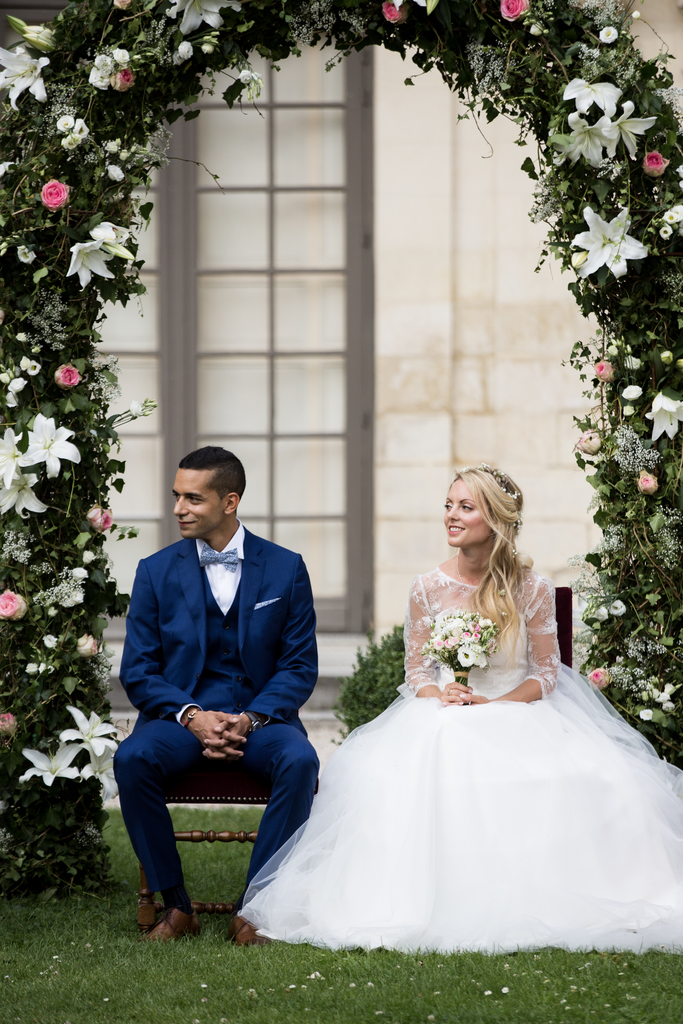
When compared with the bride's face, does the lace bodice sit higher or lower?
lower

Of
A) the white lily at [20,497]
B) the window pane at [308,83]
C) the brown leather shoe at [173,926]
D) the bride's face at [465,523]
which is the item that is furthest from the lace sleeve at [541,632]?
the window pane at [308,83]

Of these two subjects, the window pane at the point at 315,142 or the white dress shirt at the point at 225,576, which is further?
the window pane at the point at 315,142

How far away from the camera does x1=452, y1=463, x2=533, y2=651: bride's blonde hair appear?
3.96 metres

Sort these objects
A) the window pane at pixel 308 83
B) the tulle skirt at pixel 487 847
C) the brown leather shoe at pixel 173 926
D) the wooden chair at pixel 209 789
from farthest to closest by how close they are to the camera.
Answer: the window pane at pixel 308 83 → the wooden chair at pixel 209 789 → the brown leather shoe at pixel 173 926 → the tulle skirt at pixel 487 847

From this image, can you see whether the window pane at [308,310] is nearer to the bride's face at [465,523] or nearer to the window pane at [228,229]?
the window pane at [228,229]

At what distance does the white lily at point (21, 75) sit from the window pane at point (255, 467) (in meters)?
3.57

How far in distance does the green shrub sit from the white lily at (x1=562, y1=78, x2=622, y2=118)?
2556mm

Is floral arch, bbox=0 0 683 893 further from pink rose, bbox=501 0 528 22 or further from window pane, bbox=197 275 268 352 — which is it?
window pane, bbox=197 275 268 352

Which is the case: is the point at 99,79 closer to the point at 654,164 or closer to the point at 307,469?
the point at 654,164

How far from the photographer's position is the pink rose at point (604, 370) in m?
4.01

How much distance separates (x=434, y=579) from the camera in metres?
4.12

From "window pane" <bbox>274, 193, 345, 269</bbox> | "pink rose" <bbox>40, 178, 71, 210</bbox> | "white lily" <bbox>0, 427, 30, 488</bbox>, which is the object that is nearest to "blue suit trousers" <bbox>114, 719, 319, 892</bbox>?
"white lily" <bbox>0, 427, 30, 488</bbox>

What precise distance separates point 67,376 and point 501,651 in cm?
189

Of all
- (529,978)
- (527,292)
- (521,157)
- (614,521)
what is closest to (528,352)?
(527,292)
